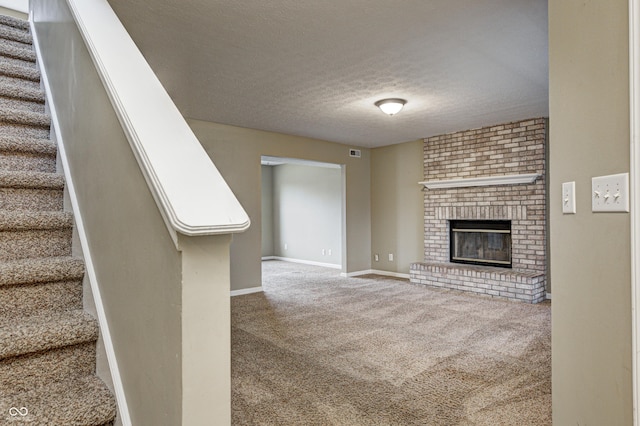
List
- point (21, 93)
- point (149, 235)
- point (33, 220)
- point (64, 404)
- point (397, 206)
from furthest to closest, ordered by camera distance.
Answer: point (397, 206) < point (21, 93) < point (33, 220) < point (64, 404) < point (149, 235)

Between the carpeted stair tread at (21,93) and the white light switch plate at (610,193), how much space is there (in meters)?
2.95

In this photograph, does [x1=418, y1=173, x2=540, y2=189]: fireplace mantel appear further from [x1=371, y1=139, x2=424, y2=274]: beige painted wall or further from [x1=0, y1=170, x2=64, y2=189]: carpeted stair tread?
[x1=0, y1=170, x2=64, y2=189]: carpeted stair tread

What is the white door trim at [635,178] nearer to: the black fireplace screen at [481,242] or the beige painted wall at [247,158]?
the beige painted wall at [247,158]

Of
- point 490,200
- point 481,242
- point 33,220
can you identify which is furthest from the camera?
point 481,242

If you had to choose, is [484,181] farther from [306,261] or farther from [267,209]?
[267,209]

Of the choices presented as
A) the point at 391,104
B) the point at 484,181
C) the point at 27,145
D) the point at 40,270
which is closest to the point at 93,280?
the point at 40,270

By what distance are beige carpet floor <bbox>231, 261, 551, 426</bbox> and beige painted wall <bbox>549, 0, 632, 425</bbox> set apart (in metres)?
0.74

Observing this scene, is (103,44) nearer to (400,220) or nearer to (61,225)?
(61,225)

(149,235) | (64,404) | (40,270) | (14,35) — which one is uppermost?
(14,35)

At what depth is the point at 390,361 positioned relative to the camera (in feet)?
9.57

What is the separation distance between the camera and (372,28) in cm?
261

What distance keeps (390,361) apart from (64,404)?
2252 millimetres

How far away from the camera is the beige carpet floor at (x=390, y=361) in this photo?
2172 mm

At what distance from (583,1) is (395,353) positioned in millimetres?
2580
